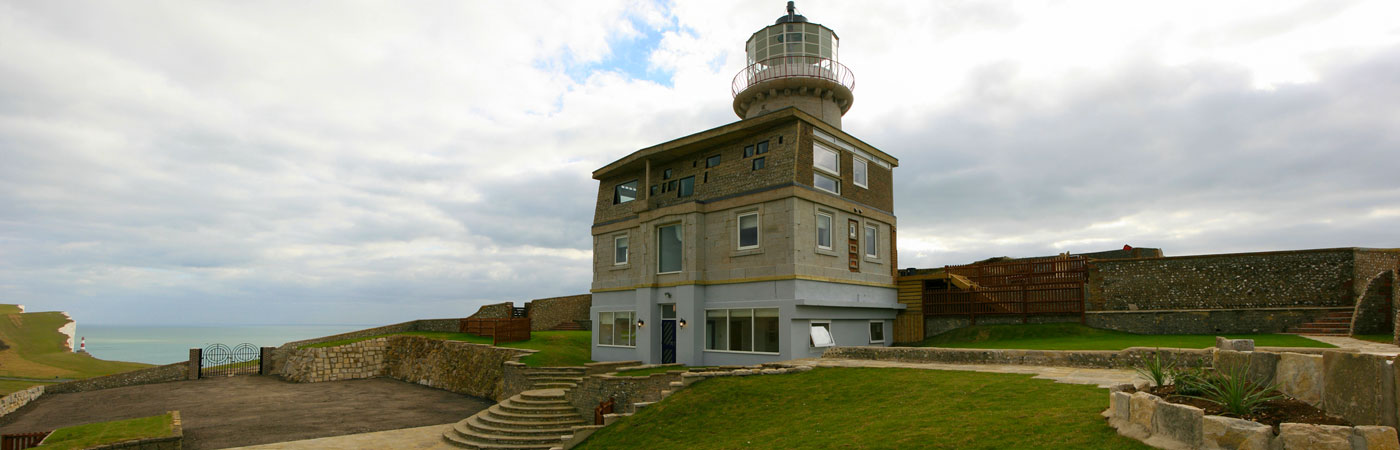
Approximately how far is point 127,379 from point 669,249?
1091 inches

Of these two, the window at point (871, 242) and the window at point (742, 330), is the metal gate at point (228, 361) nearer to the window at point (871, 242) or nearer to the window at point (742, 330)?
the window at point (742, 330)

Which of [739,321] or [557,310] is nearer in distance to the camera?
[739,321]

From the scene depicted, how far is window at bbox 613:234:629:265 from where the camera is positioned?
25.9m

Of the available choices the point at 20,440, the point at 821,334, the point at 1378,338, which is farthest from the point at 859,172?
the point at 20,440

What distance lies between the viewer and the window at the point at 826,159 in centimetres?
2112

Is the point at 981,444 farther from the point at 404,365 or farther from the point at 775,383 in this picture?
the point at 404,365

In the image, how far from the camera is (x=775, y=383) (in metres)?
14.6

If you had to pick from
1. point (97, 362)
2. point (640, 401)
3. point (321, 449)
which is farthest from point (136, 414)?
point (97, 362)

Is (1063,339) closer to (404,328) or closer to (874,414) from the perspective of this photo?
(874,414)

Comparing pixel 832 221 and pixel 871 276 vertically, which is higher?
pixel 832 221

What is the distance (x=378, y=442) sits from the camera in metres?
18.2

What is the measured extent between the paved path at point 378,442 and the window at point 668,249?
8.84 metres

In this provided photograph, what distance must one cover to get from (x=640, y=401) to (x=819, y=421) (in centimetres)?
790

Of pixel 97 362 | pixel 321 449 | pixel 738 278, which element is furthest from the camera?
pixel 97 362
